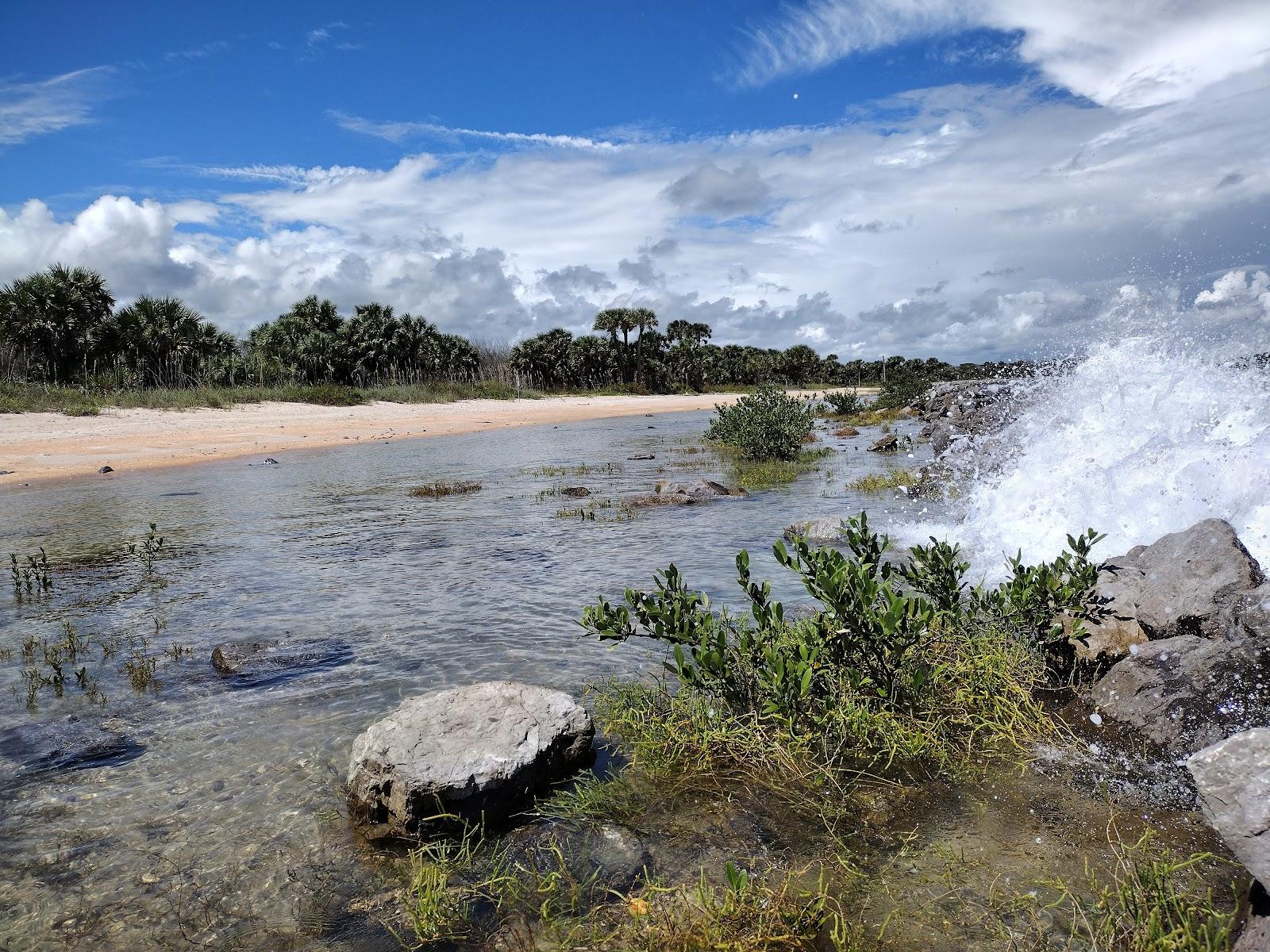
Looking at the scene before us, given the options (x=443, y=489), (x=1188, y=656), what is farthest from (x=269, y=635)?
(x=443, y=489)

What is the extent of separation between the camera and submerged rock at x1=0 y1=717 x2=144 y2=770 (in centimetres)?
558

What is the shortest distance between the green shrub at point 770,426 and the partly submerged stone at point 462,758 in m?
19.9

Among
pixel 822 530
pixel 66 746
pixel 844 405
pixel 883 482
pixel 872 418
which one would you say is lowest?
pixel 66 746

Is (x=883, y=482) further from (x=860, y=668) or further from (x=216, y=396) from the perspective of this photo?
(x=216, y=396)

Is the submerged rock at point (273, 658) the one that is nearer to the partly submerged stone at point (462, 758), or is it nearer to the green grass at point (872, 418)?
the partly submerged stone at point (462, 758)

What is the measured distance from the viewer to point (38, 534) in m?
14.0

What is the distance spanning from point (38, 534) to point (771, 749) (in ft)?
49.5

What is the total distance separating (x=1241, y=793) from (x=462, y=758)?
392 centimetres

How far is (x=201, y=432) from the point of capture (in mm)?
35562

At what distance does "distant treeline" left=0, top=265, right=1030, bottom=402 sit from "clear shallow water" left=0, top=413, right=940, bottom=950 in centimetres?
2457

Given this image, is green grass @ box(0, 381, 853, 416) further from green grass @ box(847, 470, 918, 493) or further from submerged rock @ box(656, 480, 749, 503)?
green grass @ box(847, 470, 918, 493)

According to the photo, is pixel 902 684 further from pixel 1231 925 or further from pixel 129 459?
pixel 129 459

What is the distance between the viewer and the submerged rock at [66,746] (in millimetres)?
5578

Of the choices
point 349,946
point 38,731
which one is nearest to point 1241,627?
point 349,946
